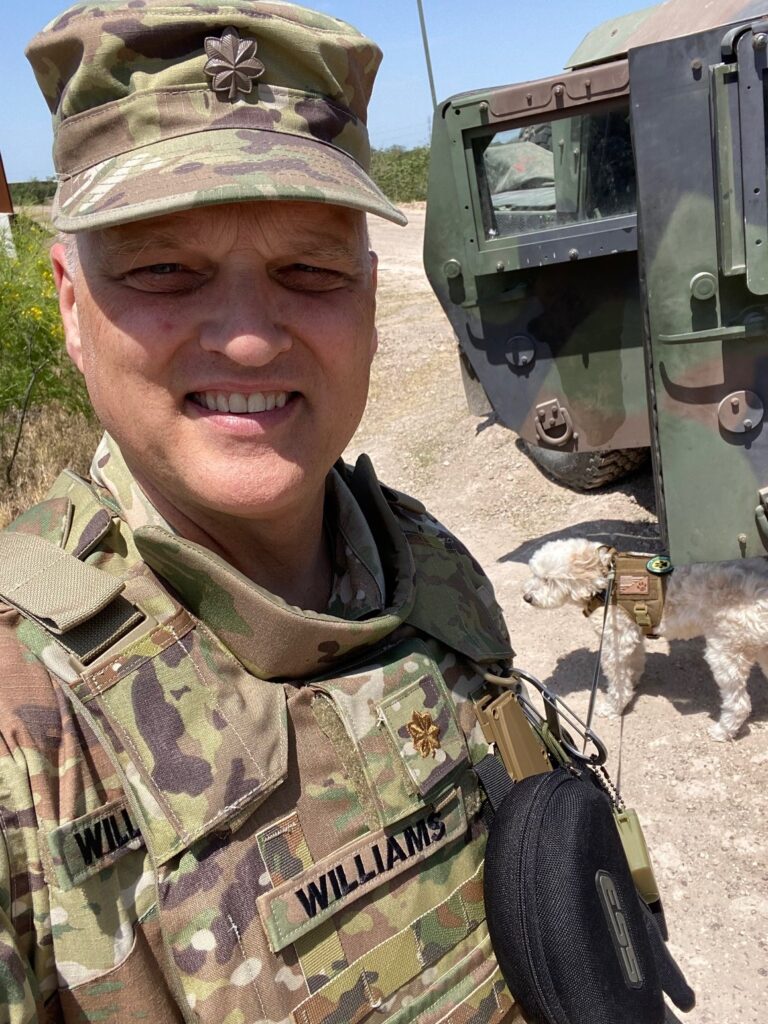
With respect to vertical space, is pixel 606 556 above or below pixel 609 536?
above

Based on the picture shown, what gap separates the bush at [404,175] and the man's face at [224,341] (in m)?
23.6

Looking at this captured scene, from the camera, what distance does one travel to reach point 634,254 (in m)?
4.17

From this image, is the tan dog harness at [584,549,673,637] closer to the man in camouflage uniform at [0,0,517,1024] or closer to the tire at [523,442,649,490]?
the tire at [523,442,649,490]

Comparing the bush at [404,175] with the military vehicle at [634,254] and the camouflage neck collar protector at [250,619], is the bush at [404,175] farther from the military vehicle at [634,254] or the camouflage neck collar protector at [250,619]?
the camouflage neck collar protector at [250,619]

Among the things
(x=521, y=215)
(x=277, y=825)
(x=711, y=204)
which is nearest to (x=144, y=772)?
(x=277, y=825)

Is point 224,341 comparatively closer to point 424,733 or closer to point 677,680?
point 424,733

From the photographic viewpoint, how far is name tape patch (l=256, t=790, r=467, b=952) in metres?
0.93

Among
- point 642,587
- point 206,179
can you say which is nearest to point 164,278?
point 206,179

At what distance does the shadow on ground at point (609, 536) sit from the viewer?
16.9 ft

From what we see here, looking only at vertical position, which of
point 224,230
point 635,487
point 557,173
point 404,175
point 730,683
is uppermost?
point 404,175

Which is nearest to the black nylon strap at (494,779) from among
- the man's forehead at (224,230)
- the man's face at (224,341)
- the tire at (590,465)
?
the man's face at (224,341)

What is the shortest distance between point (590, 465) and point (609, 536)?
1.88ft

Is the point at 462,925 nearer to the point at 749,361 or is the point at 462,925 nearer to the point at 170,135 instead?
the point at 170,135

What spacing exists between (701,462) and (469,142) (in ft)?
6.01
